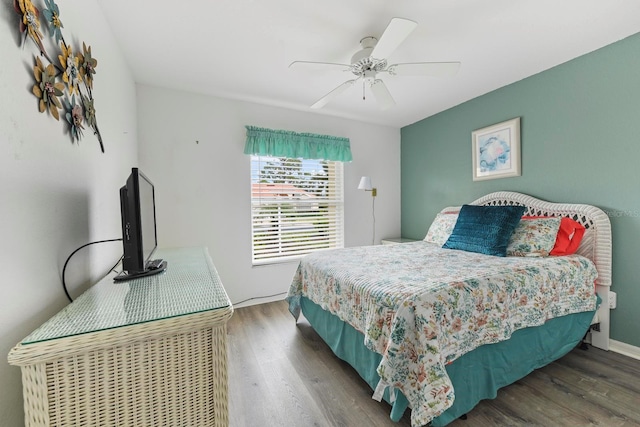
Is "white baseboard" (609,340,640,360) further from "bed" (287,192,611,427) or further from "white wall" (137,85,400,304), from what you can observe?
"white wall" (137,85,400,304)

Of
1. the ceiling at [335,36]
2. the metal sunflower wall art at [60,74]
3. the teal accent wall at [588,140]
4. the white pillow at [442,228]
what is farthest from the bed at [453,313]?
the metal sunflower wall art at [60,74]

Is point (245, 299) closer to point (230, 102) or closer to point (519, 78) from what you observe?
point (230, 102)

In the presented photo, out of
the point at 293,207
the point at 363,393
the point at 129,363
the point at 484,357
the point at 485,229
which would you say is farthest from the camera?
the point at 293,207

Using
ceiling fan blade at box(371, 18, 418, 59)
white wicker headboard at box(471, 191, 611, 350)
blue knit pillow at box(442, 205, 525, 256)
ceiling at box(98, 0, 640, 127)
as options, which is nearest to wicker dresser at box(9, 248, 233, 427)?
ceiling fan blade at box(371, 18, 418, 59)

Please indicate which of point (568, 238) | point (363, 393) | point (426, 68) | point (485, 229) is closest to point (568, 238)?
point (568, 238)

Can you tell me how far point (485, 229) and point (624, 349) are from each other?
1278mm

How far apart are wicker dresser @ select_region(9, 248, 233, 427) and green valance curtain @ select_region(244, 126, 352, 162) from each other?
2.45 m

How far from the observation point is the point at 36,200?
88 cm

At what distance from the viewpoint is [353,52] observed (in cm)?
218

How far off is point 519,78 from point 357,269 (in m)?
2.52

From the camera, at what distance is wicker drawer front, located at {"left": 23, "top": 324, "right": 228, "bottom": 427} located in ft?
2.27

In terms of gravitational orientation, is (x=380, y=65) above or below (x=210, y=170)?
above

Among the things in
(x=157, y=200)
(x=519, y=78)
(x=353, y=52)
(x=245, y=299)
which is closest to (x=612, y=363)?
(x=519, y=78)

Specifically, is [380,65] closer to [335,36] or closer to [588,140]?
[335,36]
